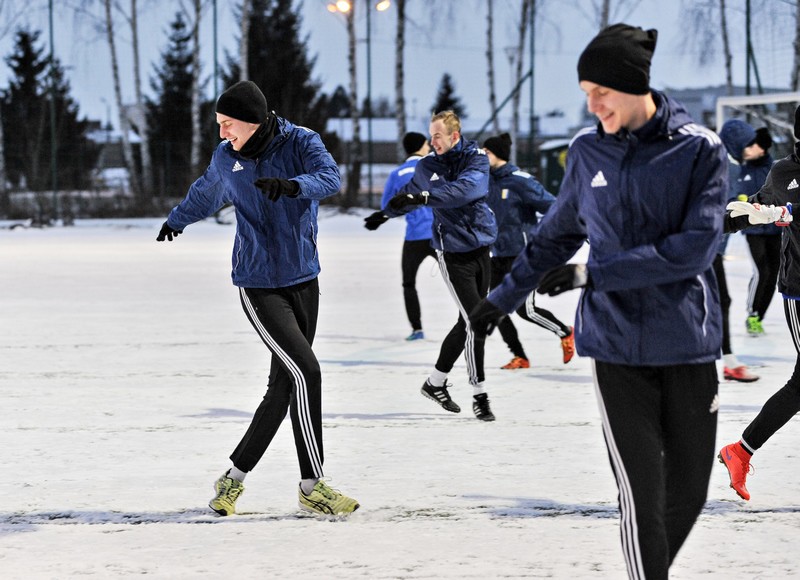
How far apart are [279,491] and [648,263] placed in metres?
2.66

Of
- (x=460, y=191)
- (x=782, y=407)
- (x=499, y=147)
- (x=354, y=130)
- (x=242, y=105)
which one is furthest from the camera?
(x=354, y=130)

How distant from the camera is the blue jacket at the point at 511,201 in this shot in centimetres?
864

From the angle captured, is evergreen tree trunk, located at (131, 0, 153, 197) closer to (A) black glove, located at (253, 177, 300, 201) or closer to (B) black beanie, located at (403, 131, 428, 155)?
(B) black beanie, located at (403, 131, 428, 155)

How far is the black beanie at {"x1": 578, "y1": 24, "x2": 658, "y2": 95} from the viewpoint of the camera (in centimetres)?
311

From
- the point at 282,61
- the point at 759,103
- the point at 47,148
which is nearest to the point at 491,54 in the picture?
the point at 282,61

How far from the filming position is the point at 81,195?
35.3m

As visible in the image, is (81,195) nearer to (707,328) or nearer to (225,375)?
(225,375)

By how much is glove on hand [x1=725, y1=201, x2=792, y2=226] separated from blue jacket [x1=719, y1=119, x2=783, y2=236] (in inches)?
168

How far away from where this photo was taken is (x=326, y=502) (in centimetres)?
486

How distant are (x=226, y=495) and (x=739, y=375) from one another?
425 centimetres

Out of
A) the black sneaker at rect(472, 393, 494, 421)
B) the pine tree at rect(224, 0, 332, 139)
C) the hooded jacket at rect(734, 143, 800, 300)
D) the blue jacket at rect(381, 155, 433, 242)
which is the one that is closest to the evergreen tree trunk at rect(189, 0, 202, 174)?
the pine tree at rect(224, 0, 332, 139)

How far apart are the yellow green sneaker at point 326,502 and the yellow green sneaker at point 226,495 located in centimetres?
26

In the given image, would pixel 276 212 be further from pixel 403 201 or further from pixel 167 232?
pixel 403 201

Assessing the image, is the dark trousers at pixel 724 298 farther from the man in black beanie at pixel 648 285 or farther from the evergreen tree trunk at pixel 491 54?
the evergreen tree trunk at pixel 491 54
